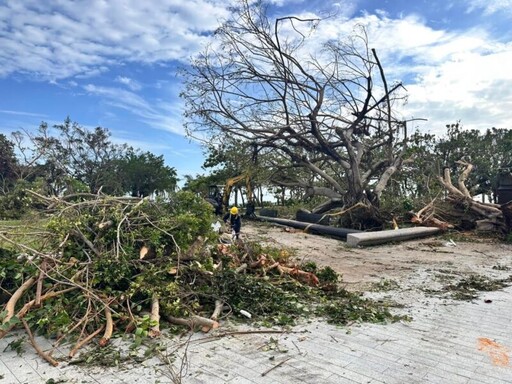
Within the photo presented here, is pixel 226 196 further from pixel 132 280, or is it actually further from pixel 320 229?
pixel 132 280

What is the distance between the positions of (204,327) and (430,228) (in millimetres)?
11333

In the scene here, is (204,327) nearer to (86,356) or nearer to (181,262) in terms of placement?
(86,356)

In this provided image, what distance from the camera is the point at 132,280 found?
4.51 metres

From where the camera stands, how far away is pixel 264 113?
1547 centimetres

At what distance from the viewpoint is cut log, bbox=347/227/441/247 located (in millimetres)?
11211

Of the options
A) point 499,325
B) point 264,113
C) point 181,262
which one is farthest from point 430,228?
point 181,262

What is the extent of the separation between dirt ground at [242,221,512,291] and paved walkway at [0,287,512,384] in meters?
2.01

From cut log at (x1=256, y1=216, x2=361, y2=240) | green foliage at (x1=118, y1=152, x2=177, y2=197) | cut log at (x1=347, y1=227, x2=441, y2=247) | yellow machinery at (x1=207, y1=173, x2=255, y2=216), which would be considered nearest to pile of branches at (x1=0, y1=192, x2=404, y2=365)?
cut log at (x1=347, y1=227, x2=441, y2=247)

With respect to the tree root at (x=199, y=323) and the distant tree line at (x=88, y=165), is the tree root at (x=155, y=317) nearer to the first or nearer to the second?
the tree root at (x=199, y=323)

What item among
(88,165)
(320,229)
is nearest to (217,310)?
(320,229)

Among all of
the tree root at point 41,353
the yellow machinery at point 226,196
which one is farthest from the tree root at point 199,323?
the yellow machinery at point 226,196

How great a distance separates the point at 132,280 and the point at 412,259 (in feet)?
21.5

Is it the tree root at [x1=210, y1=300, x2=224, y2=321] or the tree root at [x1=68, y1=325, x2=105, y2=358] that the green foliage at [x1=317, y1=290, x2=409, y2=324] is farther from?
the tree root at [x1=68, y1=325, x2=105, y2=358]

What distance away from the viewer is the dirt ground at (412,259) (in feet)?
21.7
